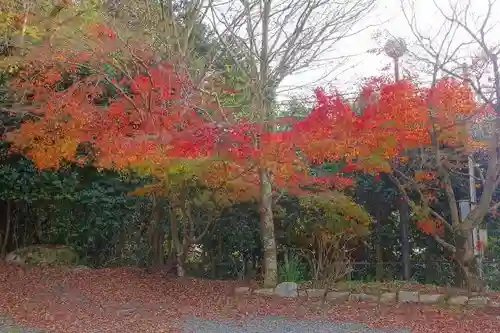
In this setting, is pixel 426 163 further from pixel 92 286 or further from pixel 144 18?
pixel 92 286

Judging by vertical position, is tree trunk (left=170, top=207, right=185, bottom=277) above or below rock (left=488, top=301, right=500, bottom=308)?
above

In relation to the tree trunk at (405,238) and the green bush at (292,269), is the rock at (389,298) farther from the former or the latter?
the tree trunk at (405,238)

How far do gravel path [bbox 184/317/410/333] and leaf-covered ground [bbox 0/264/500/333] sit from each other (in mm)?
219

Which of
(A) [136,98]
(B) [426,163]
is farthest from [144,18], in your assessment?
(B) [426,163]

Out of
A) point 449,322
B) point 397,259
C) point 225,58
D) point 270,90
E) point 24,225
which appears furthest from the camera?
point 24,225

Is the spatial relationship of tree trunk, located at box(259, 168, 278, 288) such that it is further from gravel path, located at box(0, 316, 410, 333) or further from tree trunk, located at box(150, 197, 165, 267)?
tree trunk, located at box(150, 197, 165, 267)

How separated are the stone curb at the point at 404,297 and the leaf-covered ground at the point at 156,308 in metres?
0.25

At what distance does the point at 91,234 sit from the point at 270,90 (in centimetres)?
521

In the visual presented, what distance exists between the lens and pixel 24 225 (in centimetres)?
1226

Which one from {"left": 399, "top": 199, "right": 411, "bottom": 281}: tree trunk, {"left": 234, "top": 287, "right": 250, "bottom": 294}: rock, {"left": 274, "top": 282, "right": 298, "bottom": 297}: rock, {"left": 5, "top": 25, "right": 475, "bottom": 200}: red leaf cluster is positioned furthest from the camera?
{"left": 399, "top": 199, "right": 411, "bottom": 281}: tree trunk

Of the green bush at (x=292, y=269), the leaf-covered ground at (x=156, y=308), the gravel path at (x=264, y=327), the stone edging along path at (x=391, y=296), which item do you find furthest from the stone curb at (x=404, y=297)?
the gravel path at (x=264, y=327)

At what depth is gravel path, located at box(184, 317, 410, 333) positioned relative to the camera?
22.3ft

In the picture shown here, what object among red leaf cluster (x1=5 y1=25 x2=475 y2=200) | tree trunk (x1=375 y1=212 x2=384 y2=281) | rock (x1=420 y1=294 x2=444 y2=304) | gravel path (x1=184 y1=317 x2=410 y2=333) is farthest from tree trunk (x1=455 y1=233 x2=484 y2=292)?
tree trunk (x1=375 y1=212 x2=384 y2=281)

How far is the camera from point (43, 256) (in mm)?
11164
